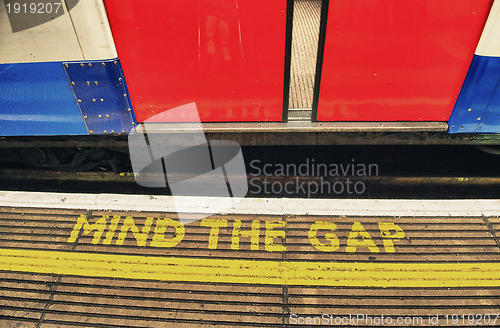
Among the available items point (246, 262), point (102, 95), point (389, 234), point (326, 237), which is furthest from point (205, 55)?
point (389, 234)

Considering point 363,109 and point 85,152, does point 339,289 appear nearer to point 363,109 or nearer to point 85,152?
point 363,109

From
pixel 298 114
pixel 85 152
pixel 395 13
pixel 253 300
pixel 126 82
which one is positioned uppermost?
pixel 395 13

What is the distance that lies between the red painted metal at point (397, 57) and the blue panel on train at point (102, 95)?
6.16 ft

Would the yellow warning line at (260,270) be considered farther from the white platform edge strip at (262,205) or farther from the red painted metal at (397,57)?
the red painted metal at (397,57)

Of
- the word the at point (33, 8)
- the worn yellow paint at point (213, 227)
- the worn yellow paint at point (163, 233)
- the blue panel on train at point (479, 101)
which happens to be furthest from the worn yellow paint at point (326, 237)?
the word the at point (33, 8)

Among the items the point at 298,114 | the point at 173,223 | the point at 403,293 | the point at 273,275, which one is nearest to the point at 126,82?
the point at 173,223

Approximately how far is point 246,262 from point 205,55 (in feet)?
6.22

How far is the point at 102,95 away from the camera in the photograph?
2.95m

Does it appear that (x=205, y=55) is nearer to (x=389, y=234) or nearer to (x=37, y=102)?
(x=37, y=102)

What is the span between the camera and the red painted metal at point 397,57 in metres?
2.58

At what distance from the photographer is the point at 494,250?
2.96 metres

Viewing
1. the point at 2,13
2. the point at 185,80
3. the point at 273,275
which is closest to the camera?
the point at 2,13

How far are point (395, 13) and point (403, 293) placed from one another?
7.52 ft

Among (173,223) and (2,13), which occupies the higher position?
(2,13)
